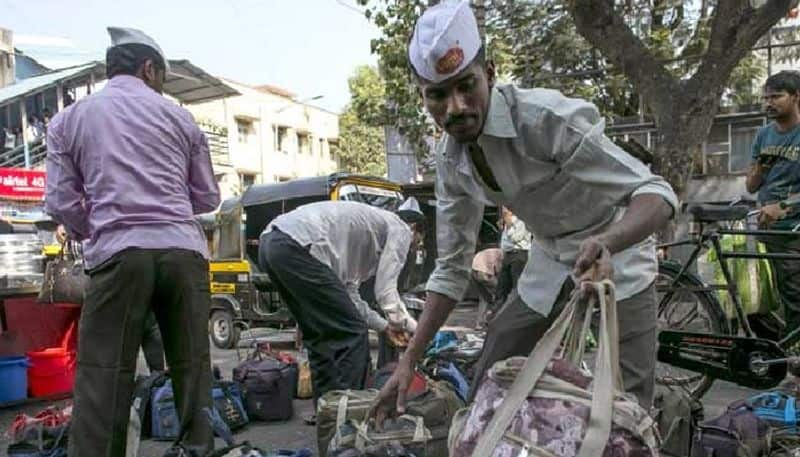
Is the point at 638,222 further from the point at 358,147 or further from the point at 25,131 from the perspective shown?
the point at 358,147

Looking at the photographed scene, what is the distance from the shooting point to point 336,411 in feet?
11.1

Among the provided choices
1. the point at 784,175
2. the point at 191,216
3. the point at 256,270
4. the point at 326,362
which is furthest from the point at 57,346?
the point at 784,175

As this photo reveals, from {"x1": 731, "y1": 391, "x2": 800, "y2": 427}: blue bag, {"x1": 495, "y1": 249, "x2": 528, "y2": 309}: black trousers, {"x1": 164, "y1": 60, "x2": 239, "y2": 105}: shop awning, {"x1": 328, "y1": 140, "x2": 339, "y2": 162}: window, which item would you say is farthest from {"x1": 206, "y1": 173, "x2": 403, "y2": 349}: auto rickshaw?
{"x1": 328, "y1": 140, "x2": 339, "y2": 162}: window

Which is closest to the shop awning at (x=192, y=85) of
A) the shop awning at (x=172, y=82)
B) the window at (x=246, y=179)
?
the shop awning at (x=172, y=82)

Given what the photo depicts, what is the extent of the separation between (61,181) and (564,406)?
7.95 ft

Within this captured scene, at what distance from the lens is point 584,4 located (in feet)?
29.8

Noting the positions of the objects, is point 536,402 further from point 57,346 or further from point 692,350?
point 57,346

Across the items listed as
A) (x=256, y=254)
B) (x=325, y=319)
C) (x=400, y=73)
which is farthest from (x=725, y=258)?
(x=400, y=73)

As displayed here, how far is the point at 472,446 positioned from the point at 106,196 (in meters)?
2.08

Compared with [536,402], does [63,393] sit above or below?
below

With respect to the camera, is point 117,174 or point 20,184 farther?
point 20,184

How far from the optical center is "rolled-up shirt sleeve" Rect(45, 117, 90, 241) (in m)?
3.09

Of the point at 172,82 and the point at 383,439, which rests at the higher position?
the point at 172,82

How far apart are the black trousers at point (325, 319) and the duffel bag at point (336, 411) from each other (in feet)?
2.55
